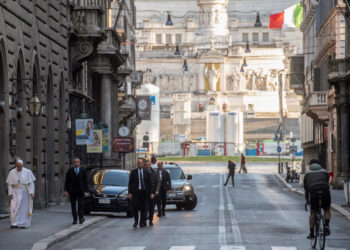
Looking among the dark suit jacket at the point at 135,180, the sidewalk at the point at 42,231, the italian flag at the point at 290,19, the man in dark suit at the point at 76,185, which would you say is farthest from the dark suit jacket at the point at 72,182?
the italian flag at the point at 290,19

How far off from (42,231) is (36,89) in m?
10.2

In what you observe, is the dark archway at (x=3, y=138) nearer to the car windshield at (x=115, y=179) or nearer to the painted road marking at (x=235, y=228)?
the car windshield at (x=115, y=179)

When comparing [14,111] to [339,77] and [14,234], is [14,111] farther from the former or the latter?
[339,77]

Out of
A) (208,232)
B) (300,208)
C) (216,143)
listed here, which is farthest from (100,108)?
(216,143)

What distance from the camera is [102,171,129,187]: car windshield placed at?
33.3 metres

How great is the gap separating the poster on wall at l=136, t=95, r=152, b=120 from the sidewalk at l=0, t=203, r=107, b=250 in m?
44.1

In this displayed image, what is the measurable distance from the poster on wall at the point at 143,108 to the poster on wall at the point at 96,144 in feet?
112

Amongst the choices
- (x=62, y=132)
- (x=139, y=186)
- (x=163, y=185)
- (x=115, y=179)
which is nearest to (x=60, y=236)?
(x=139, y=186)

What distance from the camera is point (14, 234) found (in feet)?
77.2

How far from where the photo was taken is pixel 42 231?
2444 centimetres

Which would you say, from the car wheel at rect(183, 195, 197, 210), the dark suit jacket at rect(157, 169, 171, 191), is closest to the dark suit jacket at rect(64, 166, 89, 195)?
the dark suit jacket at rect(157, 169, 171, 191)

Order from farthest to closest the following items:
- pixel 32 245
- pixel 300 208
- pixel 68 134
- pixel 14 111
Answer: pixel 68 134 → pixel 300 208 → pixel 14 111 → pixel 32 245

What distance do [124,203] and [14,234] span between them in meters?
9.05

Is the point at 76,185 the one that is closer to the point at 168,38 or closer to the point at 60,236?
the point at 60,236
